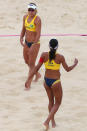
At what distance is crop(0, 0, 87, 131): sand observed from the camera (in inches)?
332

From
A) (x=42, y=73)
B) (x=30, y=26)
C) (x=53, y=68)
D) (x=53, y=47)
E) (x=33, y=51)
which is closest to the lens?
(x=53, y=47)

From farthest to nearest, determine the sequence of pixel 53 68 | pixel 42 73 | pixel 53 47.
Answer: pixel 42 73 → pixel 53 68 → pixel 53 47

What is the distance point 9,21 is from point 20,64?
3989 mm

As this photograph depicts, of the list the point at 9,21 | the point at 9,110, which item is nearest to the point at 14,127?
the point at 9,110

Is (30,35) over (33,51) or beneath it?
over

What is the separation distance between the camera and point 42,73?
36.9ft

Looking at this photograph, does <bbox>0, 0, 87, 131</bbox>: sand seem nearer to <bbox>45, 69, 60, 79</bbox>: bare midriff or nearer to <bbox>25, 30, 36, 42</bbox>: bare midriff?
<bbox>45, 69, 60, 79</bbox>: bare midriff

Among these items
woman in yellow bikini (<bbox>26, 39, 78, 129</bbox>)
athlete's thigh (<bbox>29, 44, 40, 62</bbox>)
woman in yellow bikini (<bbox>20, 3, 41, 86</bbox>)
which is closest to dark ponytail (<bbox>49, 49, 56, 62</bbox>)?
woman in yellow bikini (<bbox>26, 39, 78, 129</bbox>)

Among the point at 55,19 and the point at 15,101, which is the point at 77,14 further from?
the point at 15,101

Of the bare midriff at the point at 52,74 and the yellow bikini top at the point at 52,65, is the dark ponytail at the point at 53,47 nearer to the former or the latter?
the yellow bikini top at the point at 52,65

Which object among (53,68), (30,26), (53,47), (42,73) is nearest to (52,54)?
(53,47)

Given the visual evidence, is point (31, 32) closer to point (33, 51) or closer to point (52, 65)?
point (33, 51)

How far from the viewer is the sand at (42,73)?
8.45 metres

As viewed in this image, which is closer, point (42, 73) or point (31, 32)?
point (31, 32)
